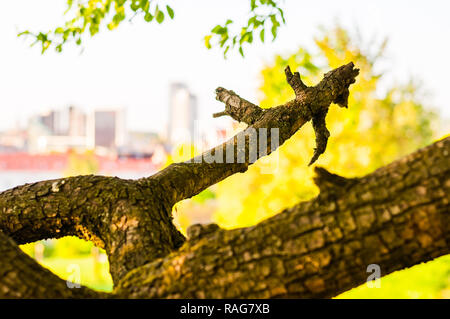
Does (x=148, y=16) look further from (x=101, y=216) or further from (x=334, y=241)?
(x=334, y=241)

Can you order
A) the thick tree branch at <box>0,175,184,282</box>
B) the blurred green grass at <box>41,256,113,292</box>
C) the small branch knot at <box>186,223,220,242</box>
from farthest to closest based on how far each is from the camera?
the blurred green grass at <box>41,256,113,292</box>
the thick tree branch at <box>0,175,184,282</box>
the small branch knot at <box>186,223,220,242</box>

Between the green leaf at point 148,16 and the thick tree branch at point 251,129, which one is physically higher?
the green leaf at point 148,16

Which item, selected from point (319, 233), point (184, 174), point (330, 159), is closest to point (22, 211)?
point (184, 174)

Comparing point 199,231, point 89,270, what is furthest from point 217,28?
point 89,270

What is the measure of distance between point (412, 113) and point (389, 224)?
22639 millimetres

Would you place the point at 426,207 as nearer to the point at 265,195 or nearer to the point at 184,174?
the point at 184,174

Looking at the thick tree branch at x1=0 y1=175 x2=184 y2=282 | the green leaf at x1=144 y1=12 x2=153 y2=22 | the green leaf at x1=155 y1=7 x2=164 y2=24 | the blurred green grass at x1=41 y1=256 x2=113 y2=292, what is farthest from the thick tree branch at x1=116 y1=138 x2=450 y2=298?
the blurred green grass at x1=41 y1=256 x2=113 y2=292

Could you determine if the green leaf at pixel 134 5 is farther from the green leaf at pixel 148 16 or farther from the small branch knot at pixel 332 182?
the small branch knot at pixel 332 182

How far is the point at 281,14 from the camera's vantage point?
3.00 metres

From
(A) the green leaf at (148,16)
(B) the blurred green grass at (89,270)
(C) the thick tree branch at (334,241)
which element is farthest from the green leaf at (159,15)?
(B) the blurred green grass at (89,270)

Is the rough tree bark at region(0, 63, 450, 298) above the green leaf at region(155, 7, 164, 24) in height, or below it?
below

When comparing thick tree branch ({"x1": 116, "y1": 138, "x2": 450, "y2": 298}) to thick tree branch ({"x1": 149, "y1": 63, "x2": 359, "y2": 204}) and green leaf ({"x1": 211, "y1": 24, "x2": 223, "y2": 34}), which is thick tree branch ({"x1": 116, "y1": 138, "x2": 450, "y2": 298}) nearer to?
thick tree branch ({"x1": 149, "y1": 63, "x2": 359, "y2": 204})

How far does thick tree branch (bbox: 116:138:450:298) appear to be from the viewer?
1521mm

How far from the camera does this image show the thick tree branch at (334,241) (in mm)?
1521
